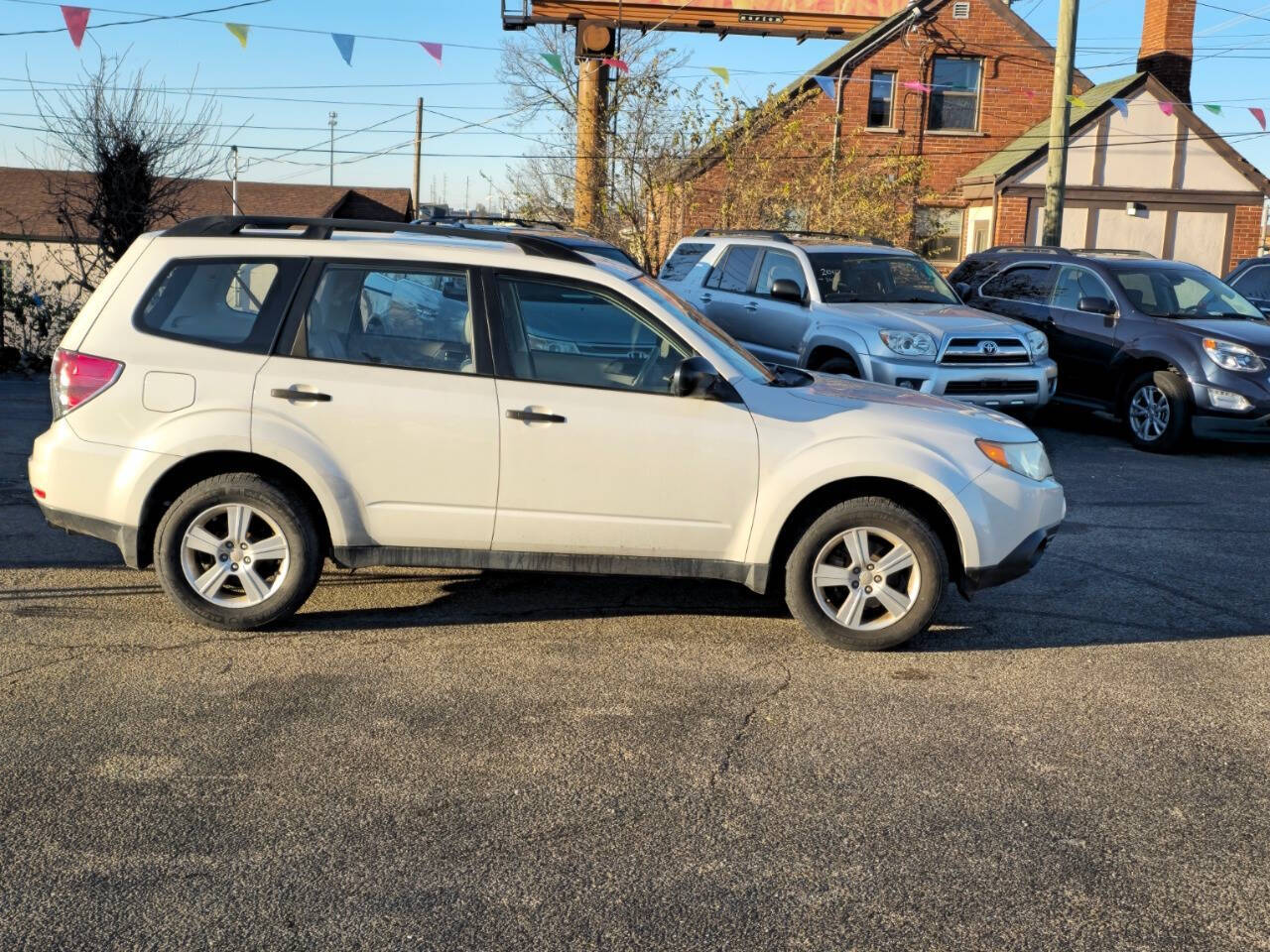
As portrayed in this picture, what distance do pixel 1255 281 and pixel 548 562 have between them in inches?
542

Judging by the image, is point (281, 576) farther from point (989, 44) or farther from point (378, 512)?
point (989, 44)

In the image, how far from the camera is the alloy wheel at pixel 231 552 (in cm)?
593

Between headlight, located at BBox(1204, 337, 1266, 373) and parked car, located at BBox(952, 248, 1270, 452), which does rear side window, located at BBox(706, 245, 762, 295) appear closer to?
parked car, located at BBox(952, 248, 1270, 452)

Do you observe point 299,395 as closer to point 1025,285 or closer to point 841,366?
point 841,366

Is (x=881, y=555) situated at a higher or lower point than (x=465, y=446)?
lower

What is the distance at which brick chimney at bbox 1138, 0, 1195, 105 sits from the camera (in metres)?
30.6

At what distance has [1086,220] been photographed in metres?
29.8

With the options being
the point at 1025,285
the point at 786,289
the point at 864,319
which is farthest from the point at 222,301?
the point at 1025,285

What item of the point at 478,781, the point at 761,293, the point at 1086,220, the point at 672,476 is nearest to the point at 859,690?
the point at 672,476

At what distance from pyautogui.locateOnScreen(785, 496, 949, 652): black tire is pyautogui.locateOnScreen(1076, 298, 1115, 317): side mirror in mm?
7959

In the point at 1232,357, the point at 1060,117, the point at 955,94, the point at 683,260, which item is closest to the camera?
the point at 1232,357

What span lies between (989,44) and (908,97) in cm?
245

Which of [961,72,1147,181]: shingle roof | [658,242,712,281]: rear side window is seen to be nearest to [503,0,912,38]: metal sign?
[961,72,1147,181]: shingle roof

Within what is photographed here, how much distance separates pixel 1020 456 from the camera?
6223 mm
